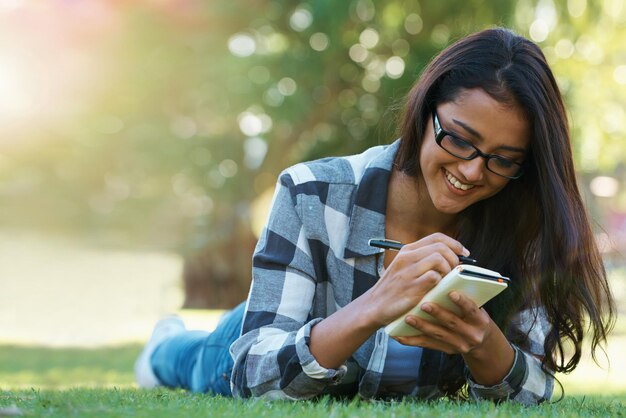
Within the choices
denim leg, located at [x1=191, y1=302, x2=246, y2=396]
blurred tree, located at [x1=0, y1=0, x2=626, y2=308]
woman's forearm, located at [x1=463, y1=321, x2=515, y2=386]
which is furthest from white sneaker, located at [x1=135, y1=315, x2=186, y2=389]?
blurred tree, located at [x1=0, y1=0, x2=626, y2=308]

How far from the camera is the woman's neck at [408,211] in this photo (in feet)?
10.9

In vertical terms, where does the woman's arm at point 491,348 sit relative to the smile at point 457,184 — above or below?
below

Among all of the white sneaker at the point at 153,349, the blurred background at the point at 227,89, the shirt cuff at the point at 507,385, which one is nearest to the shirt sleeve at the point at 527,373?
the shirt cuff at the point at 507,385

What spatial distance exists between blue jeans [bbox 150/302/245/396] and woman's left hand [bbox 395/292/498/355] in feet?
4.54

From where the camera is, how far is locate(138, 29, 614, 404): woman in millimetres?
2906

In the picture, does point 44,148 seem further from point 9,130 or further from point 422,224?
point 422,224

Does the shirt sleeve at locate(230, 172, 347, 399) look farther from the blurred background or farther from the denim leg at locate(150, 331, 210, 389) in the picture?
→ the blurred background

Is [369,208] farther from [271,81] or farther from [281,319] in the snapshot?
[271,81]

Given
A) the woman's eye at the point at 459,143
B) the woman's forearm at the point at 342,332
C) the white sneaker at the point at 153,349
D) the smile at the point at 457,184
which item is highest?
the woman's eye at the point at 459,143

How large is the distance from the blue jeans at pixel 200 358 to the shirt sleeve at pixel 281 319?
93 cm

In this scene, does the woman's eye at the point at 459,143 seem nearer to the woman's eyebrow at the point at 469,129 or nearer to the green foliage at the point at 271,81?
the woman's eyebrow at the point at 469,129

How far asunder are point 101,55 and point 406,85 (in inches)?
159

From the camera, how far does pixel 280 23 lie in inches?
457

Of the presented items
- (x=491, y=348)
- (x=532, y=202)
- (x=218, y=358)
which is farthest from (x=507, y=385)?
(x=218, y=358)
